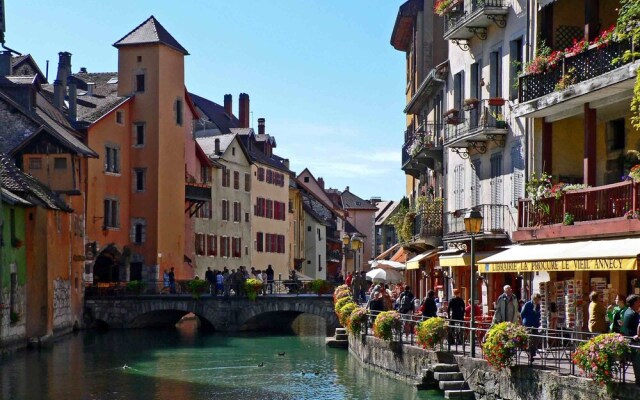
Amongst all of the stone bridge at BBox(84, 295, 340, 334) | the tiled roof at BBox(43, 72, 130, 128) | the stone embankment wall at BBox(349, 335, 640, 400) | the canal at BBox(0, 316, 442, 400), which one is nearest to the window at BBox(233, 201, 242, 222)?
the tiled roof at BBox(43, 72, 130, 128)

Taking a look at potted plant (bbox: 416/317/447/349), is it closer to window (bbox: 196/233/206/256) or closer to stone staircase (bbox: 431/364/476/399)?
stone staircase (bbox: 431/364/476/399)

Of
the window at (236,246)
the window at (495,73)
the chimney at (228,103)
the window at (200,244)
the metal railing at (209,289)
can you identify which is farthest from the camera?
the chimney at (228,103)

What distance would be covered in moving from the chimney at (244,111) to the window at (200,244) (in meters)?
24.1

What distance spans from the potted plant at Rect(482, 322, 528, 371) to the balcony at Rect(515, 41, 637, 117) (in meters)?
6.41

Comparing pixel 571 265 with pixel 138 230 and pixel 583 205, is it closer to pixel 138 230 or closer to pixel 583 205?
pixel 583 205

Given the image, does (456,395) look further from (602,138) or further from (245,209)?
(245,209)

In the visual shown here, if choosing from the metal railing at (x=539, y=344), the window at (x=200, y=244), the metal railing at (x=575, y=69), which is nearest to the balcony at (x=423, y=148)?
the metal railing at (x=539, y=344)

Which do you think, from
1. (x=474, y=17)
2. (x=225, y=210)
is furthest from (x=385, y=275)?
(x=225, y=210)

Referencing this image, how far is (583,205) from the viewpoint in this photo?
93.5ft

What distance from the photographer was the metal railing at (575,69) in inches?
1072

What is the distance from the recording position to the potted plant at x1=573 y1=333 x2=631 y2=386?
19.4m

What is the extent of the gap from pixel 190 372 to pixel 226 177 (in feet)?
157

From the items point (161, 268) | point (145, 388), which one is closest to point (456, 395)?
point (145, 388)

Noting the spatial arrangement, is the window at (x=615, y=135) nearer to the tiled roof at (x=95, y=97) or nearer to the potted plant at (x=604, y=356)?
the potted plant at (x=604, y=356)
